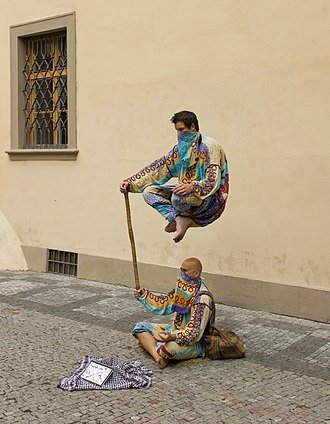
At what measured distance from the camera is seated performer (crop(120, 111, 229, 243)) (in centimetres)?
501

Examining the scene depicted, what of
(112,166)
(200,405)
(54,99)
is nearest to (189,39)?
(112,166)

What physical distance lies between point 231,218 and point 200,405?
2.63 meters

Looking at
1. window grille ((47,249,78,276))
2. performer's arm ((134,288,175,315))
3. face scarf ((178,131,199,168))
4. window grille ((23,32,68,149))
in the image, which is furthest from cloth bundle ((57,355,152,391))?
window grille ((23,32,68,149))

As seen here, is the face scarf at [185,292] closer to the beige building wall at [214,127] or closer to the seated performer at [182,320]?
the seated performer at [182,320]

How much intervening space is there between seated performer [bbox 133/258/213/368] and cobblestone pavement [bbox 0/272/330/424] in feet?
0.36

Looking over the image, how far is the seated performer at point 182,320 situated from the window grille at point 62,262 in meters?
3.23

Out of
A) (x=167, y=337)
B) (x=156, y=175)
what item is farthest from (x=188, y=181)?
(x=167, y=337)

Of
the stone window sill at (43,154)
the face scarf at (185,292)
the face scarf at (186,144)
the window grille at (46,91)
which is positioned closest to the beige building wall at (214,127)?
the stone window sill at (43,154)

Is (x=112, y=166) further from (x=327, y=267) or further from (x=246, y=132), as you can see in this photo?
(x=327, y=267)

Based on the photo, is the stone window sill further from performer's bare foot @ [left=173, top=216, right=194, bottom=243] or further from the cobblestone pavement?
performer's bare foot @ [left=173, top=216, right=194, bottom=243]

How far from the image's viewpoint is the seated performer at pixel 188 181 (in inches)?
197

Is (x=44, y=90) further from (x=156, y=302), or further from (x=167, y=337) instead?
(x=167, y=337)

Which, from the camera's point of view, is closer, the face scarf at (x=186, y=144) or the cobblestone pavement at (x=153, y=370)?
the cobblestone pavement at (x=153, y=370)

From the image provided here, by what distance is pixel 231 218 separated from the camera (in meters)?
6.62
